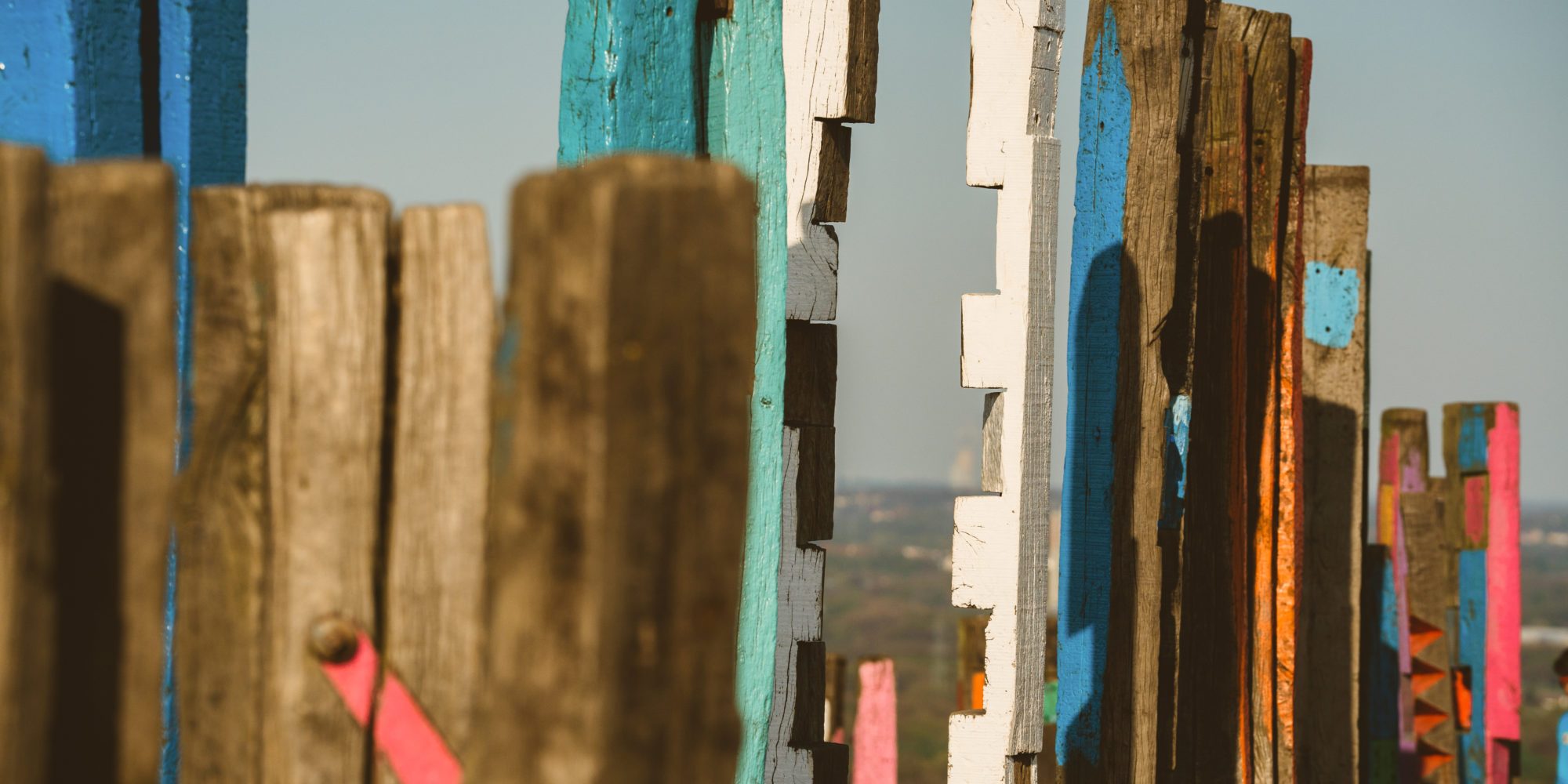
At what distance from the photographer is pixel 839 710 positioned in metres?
10.3

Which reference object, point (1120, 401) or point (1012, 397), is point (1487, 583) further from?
point (1012, 397)

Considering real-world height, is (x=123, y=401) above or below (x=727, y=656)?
above

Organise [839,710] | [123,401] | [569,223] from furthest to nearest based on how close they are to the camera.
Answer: [839,710] → [123,401] → [569,223]

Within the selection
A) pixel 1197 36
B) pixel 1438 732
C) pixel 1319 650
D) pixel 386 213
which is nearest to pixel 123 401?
pixel 386 213

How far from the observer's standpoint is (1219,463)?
4.60 meters

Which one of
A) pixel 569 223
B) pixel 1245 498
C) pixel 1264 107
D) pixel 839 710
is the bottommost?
pixel 839 710

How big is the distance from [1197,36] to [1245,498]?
1.46 m

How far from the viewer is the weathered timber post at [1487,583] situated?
7.81 metres

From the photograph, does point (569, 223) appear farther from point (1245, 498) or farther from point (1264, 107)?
point (1264, 107)

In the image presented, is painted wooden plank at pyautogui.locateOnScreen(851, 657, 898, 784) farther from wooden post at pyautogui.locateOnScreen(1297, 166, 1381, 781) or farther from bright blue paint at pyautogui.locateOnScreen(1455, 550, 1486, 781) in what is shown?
bright blue paint at pyautogui.locateOnScreen(1455, 550, 1486, 781)

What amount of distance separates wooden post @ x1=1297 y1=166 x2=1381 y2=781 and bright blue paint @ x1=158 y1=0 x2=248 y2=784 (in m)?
4.09

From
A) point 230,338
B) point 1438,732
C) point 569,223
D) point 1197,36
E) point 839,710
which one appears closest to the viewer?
point 569,223

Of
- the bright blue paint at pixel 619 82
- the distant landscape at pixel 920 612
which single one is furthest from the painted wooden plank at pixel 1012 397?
the distant landscape at pixel 920 612

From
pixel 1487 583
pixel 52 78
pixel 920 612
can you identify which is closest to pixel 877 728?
pixel 1487 583
